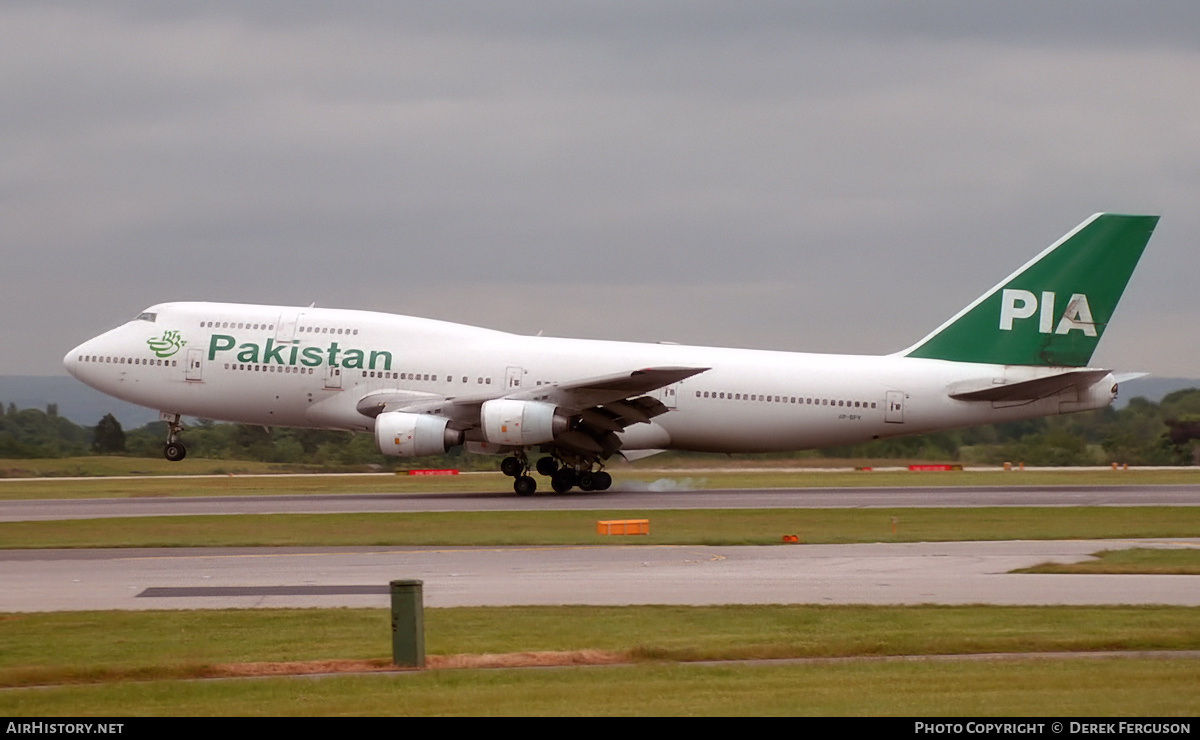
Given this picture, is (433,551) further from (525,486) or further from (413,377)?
(413,377)

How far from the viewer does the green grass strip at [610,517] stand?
27.6m

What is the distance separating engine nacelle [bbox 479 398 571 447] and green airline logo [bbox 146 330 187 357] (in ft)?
32.6

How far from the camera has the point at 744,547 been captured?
2623 cm

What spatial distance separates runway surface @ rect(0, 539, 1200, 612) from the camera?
19.2m

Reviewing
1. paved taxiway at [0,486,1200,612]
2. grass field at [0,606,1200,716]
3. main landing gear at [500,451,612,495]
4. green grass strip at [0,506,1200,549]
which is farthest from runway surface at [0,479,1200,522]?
grass field at [0,606,1200,716]

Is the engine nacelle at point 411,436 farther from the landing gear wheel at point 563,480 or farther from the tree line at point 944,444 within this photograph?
the tree line at point 944,444

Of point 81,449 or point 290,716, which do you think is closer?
point 290,716

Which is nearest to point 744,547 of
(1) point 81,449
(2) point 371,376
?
(2) point 371,376

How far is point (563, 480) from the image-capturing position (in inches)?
1604

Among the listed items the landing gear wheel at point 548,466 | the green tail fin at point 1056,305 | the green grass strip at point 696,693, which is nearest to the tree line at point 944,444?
the green tail fin at point 1056,305

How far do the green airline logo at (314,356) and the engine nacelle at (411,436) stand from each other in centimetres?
312

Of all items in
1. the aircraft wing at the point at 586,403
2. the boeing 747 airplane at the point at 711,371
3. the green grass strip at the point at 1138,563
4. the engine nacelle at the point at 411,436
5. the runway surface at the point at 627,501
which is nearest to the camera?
the green grass strip at the point at 1138,563
